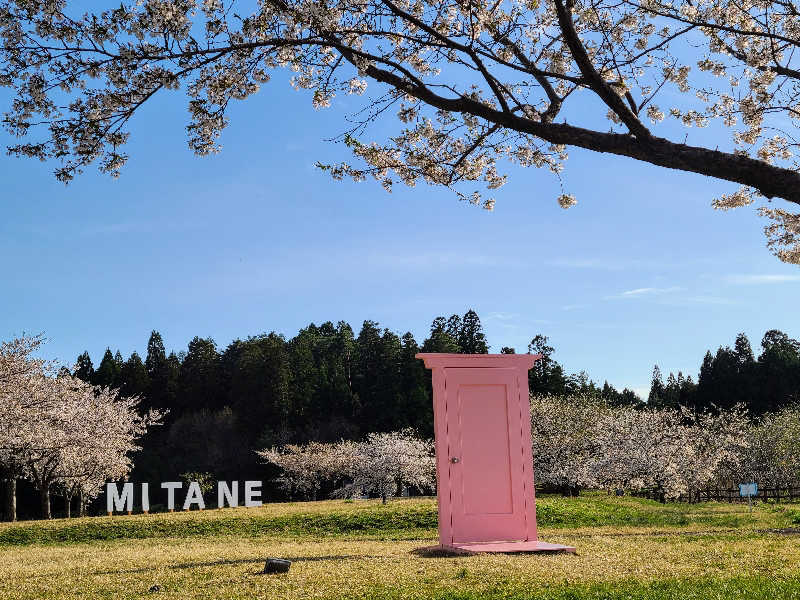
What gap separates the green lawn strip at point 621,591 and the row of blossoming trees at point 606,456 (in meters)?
22.7

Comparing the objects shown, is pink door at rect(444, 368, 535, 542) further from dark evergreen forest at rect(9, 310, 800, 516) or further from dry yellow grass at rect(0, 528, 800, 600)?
dark evergreen forest at rect(9, 310, 800, 516)

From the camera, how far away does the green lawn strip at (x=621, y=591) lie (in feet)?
21.6

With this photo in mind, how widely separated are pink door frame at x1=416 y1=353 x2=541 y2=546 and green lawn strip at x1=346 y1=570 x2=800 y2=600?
303 cm

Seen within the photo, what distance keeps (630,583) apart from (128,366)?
6307cm

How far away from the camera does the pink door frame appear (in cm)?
1048

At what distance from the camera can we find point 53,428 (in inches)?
1013

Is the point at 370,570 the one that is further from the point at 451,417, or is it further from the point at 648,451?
the point at 648,451

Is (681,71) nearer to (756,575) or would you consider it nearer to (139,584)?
(756,575)

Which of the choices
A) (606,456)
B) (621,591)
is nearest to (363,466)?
(606,456)

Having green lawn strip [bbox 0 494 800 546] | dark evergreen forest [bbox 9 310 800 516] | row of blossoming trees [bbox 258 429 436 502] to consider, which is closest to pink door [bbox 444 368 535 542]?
green lawn strip [bbox 0 494 800 546]

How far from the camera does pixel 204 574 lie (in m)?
8.37

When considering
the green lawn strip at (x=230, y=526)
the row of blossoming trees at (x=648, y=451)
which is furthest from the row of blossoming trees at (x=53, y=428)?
the row of blossoming trees at (x=648, y=451)

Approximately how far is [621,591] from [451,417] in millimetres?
4131

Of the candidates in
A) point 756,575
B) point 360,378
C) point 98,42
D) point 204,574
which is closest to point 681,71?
point 756,575
